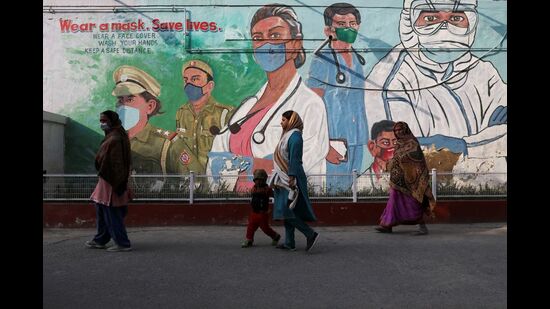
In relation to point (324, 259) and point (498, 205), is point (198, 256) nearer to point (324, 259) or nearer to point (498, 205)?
point (324, 259)

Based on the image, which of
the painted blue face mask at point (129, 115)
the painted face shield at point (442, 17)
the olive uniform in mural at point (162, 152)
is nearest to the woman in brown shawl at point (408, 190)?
the painted face shield at point (442, 17)

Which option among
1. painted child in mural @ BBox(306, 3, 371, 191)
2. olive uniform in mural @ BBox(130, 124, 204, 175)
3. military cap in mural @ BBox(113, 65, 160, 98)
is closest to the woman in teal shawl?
painted child in mural @ BBox(306, 3, 371, 191)

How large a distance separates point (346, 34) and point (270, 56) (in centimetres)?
175

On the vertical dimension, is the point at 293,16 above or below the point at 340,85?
above

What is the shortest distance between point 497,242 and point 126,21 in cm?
871

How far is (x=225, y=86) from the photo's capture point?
11719 mm

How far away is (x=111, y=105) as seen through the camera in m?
11.7

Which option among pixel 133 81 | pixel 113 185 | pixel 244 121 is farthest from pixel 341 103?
pixel 113 185

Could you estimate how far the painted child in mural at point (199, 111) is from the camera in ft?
38.3

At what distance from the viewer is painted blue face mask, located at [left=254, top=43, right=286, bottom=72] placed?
38.4 feet

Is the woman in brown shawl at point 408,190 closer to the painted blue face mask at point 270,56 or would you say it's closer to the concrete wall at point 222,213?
the concrete wall at point 222,213

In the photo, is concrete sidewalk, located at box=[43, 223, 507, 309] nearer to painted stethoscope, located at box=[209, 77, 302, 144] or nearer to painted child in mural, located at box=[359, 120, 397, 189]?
painted child in mural, located at box=[359, 120, 397, 189]

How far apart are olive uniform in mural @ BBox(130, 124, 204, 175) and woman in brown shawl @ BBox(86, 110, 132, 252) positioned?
514 cm
